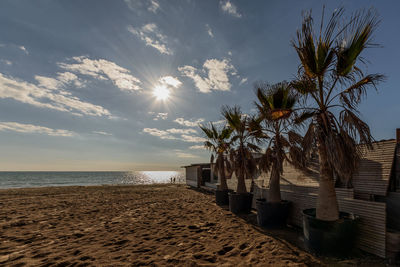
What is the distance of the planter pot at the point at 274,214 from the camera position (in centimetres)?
576

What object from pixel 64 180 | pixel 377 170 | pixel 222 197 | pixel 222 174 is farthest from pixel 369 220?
pixel 64 180

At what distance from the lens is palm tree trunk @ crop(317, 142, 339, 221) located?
394cm

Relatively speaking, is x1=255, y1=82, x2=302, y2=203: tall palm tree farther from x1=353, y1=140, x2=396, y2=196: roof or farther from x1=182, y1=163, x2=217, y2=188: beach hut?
x1=182, y1=163, x2=217, y2=188: beach hut

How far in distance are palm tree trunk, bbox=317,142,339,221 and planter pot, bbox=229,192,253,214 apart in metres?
4.13

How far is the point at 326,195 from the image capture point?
407 cm

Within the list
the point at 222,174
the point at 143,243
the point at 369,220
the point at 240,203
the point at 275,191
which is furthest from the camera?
the point at 222,174

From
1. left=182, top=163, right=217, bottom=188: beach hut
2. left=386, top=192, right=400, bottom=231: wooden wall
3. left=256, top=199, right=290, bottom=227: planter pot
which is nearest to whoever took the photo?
left=386, top=192, right=400, bottom=231: wooden wall

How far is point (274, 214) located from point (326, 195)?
2.14 m

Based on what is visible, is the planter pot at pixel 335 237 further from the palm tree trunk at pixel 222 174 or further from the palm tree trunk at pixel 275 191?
the palm tree trunk at pixel 222 174

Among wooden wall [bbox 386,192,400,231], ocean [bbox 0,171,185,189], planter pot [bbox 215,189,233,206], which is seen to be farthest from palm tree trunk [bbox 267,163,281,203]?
ocean [bbox 0,171,185,189]

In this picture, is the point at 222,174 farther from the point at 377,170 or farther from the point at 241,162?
the point at 377,170

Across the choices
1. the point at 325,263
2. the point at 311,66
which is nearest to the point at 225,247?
the point at 325,263

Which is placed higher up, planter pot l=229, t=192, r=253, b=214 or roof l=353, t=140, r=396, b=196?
roof l=353, t=140, r=396, b=196

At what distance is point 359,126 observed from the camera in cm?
382
